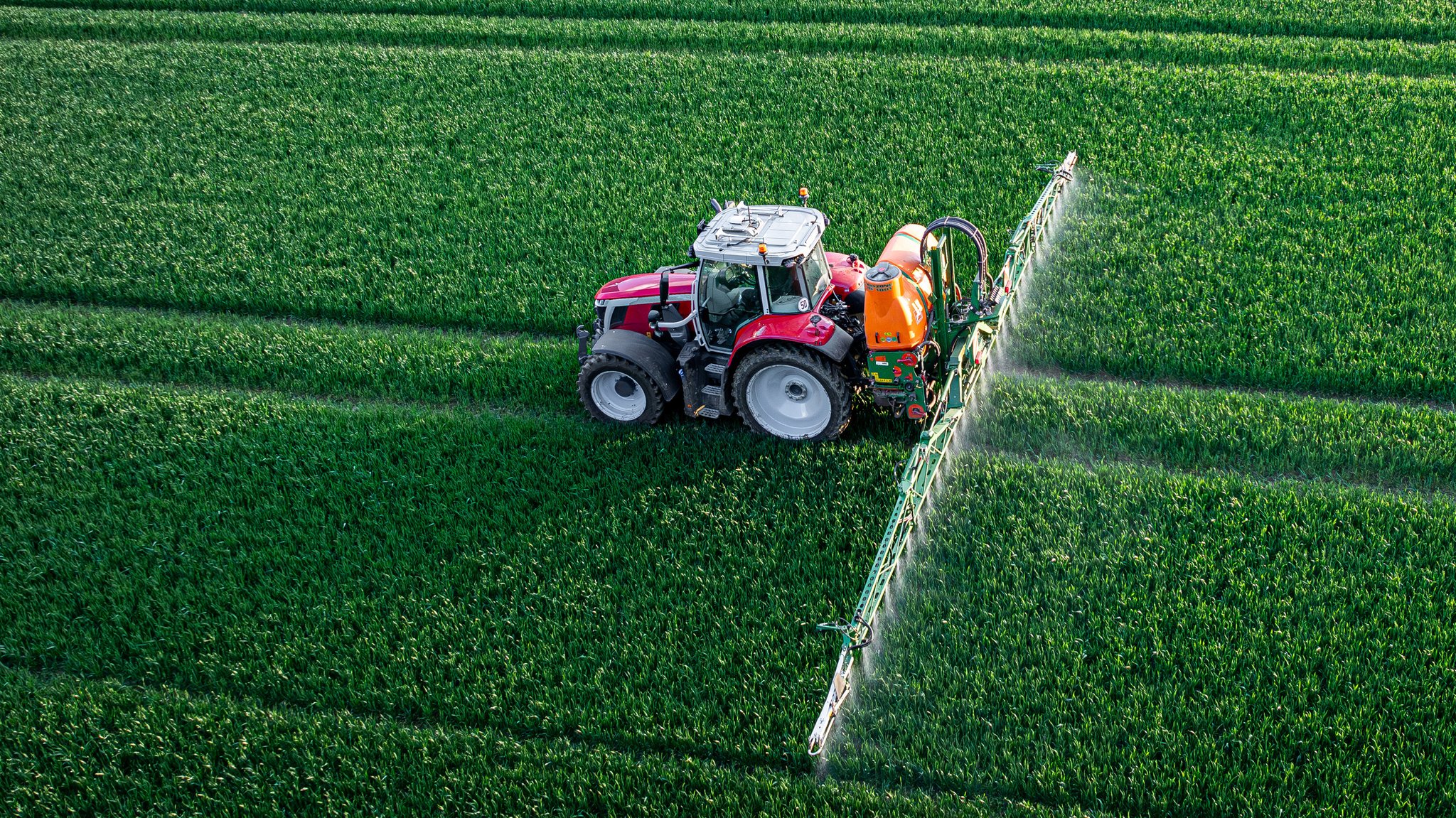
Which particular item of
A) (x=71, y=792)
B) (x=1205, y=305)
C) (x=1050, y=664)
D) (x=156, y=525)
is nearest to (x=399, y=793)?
(x=71, y=792)

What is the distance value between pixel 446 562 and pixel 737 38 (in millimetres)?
13267

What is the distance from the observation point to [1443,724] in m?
8.65

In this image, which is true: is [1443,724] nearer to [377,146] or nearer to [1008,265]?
[1008,265]

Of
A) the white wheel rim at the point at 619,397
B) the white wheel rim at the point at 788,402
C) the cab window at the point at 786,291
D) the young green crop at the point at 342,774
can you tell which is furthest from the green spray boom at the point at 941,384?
the white wheel rim at the point at 619,397

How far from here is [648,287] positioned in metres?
12.3

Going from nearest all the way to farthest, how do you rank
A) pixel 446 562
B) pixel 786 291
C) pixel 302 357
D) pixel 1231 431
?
1. pixel 446 562
2. pixel 786 291
3. pixel 1231 431
4. pixel 302 357

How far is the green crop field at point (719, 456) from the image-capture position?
359 inches

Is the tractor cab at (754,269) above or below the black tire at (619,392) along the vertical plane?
above

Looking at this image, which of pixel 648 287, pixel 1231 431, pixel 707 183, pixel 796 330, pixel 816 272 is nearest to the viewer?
pixel 796 330

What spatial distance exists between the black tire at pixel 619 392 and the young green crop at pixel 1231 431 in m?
3.52

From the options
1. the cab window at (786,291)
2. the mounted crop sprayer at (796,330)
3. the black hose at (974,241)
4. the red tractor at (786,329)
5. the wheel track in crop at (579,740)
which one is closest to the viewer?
the wheel track in crop at (579,740)

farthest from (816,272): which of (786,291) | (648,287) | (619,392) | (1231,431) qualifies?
(1231,431)

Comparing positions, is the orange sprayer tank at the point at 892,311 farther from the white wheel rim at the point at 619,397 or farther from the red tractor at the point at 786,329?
the white wheel rim at the point at 619,397

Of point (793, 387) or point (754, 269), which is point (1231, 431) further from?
point (754, 269)
